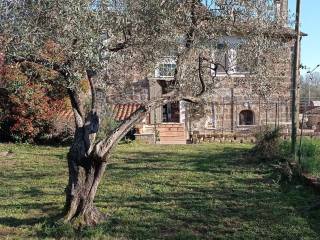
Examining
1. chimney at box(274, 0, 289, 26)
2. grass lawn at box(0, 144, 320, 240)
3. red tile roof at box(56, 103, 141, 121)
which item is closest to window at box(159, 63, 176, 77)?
chimney at box(274, 0, 289, 26)

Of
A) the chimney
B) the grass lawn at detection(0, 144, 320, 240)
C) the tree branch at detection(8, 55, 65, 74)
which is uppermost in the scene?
the chimney

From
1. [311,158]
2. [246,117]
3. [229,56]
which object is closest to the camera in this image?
[229,56]

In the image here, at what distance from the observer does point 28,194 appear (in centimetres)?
962

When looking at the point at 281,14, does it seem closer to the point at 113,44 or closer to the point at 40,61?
the point at 113,44

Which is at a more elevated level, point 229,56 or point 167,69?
point 229,56

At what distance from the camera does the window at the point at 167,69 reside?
7920 mm

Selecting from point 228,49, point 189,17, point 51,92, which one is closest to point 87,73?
point 189,17

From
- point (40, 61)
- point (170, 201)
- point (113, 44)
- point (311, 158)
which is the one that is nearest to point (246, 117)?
point (311, 158)

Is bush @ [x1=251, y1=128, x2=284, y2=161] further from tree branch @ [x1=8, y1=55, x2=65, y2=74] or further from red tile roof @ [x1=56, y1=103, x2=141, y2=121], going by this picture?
tree branch @ [x1=8, y1=55, x2=65, y2=74]

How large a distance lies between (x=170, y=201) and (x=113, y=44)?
11.7ft

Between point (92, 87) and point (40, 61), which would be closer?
point (40, 61)

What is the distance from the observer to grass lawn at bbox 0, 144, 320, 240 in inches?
273

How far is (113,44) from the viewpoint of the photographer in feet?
21.2

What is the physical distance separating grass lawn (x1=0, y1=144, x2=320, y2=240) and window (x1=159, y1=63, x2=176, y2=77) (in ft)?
7.51
